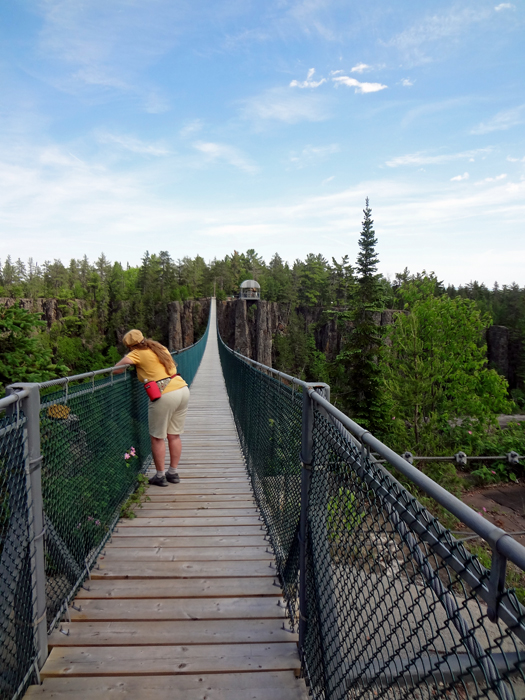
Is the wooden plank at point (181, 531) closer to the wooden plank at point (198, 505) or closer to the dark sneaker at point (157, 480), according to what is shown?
the wooden plank at point (198, 505)

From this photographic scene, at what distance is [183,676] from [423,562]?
5.15 ft

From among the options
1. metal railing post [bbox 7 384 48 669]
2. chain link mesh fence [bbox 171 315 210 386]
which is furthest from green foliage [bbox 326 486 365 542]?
chain link mesh fence [bbox 171 315 210 386]

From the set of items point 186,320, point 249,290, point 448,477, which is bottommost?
point 448,477

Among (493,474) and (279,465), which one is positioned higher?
(279,465)

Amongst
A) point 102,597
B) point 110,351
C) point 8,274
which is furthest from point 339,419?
point 8,274

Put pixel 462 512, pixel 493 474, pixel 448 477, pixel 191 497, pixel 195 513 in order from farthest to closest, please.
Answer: pixel 493 474, pixel 448 477, pixel 191 497, pixel 195 513, pixel 462 512

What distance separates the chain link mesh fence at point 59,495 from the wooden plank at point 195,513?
25cm

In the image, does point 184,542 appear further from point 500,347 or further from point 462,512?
point 500,347

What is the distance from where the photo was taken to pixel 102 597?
2451mm

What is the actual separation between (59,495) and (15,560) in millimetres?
593

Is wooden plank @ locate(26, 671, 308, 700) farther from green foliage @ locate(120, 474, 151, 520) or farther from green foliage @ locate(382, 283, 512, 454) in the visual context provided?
green foliage @ locate(382, 283, 512, 454)

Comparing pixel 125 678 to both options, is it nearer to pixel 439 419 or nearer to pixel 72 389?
pixel 72 389

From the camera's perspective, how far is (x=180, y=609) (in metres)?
2.36

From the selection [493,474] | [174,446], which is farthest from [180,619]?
[493,474]
